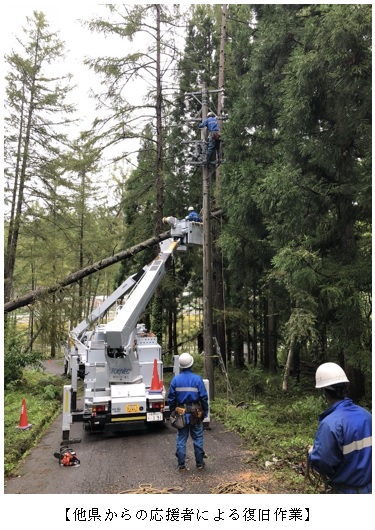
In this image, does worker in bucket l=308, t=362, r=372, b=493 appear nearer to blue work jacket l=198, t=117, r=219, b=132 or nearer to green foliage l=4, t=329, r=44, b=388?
blue work jacket l=198, t=117, r=219, b=132

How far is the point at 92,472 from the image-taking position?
607 cm

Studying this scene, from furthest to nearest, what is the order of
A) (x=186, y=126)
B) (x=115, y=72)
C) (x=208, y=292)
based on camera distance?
(x=186, y=126) < (x=115, y=72) < (x=208, y=292)

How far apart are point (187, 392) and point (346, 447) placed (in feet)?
10.7

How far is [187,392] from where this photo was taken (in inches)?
232

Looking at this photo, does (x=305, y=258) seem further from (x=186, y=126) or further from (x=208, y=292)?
(x=186, y=126)

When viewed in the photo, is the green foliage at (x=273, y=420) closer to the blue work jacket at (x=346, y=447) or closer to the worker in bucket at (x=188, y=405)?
the worker in bucket at (x=188, y=405)

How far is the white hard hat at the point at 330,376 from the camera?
314cm

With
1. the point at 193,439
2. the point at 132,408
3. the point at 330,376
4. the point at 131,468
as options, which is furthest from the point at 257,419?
the point at 330,376

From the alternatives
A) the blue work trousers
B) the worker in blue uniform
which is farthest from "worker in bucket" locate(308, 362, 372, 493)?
the worker in blue uniform

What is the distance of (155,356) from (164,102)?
1075 cm

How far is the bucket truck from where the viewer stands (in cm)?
785

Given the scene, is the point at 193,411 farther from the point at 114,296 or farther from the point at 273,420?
the point at 114,296

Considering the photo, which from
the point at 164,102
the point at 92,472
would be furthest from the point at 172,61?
the point at 92,472

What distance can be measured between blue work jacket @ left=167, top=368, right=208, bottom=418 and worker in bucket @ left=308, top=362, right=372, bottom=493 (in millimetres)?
2991
